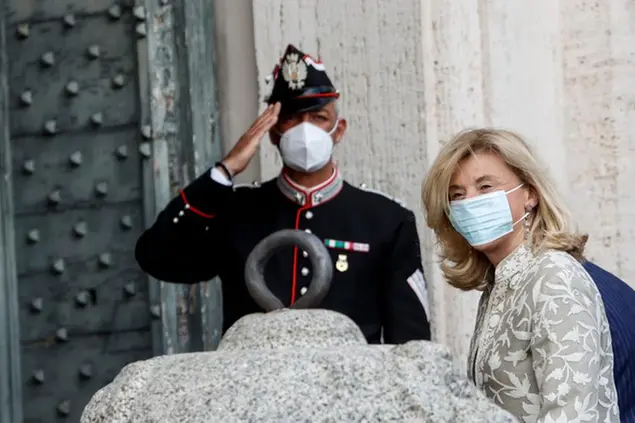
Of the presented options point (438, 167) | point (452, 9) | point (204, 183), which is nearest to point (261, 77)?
point (452, 9)

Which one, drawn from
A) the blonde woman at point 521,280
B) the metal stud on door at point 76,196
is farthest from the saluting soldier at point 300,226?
the metal stud on door at point 76,196

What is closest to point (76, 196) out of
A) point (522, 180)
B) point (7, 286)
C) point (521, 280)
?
point (7, 286)

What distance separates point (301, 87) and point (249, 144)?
0.76 ft

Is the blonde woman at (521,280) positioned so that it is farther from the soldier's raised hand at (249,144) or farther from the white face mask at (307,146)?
the soldier's raised hand at (249,144)

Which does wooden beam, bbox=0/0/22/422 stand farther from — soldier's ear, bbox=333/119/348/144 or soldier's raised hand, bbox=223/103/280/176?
soldier's ear, bbox=333/119/348/144

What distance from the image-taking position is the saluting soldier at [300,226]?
5.06 metres

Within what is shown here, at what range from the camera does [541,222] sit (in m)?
3.79

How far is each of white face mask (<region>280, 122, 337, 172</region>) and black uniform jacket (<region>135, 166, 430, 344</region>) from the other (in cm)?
16

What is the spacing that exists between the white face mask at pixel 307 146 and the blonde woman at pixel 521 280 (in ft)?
3.63

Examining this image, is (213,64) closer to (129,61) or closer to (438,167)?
(129,61)

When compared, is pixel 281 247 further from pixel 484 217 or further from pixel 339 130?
pixel 339 130

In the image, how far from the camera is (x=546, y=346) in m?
3.44

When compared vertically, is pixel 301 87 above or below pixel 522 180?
above

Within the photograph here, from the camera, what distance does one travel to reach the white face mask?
5098 millimetres
